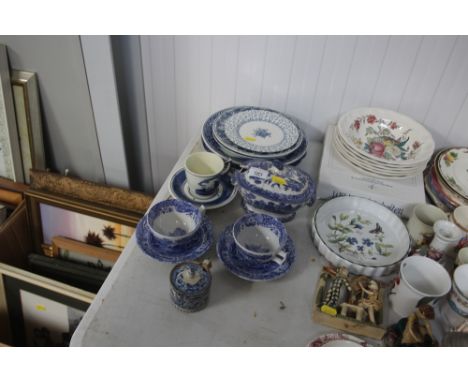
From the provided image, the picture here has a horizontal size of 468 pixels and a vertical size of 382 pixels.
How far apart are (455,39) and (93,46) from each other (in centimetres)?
93

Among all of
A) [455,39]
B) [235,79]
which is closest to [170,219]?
[235,79]

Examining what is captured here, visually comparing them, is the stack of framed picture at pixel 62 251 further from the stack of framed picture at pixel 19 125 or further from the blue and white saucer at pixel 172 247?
the blue and white saucer at pixel 172 247

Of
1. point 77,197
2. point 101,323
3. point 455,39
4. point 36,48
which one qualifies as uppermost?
point 455,39

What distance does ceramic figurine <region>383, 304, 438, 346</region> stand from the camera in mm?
699

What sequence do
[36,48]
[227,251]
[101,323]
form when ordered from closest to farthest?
[101,323], [227,251], [36,48]

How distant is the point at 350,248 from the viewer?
0.91 m

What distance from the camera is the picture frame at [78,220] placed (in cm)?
A: 135

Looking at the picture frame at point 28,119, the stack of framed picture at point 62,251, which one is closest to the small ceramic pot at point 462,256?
the stack of framed picture at point 62,251

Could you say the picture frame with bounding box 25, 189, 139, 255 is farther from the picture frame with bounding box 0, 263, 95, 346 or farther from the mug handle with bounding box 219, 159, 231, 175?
the mug handle with bounding box 219, 159, 231, 175

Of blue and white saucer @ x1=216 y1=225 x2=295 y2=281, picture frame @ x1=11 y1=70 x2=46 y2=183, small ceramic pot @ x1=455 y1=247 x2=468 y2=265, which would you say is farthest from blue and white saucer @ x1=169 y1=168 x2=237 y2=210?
picture frame @ x1=11 y1=70 x2=46 y2=183

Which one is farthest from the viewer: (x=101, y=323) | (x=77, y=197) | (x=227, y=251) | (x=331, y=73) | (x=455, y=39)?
(x=77, y=197)

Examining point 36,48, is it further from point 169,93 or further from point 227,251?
point 227,251

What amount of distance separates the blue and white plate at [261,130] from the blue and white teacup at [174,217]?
0.24 metres

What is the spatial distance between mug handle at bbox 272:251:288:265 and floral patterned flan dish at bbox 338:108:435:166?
14.5 inches
